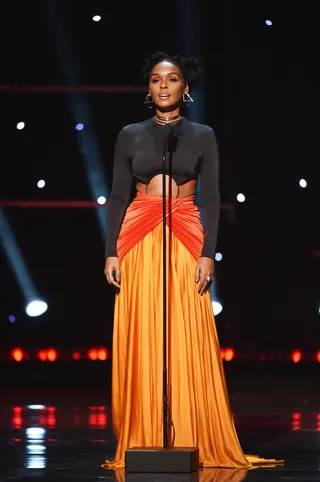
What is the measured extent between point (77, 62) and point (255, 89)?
4.47 feet

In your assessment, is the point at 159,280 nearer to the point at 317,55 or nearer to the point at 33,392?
the point at 33,392

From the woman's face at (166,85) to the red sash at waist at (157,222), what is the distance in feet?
1.15

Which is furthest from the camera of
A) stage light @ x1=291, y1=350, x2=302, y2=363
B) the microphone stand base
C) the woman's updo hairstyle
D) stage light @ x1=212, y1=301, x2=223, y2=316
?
stage light @ x1=291, y1=350, x2=302, y2=363

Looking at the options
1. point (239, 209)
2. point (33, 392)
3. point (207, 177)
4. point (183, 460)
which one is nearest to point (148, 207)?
point (207, 177)

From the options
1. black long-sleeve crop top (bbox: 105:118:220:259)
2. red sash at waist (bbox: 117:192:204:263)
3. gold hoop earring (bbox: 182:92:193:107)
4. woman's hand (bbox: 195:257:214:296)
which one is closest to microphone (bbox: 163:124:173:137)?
black long-sleeve crop top (bbox: 105:118:220:259)

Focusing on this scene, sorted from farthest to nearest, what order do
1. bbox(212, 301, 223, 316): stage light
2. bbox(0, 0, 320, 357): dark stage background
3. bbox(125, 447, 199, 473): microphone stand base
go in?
1. bbox(212, 301, 223, 316): stage light
2. bbox(0, 0, 320, 357): dark stage background
3. bbox(125, 447, 199, 473): microphone stand base

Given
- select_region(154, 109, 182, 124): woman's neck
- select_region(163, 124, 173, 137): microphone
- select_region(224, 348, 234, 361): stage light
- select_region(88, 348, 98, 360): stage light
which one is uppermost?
select_region(88, 348, 98, 360): stage light

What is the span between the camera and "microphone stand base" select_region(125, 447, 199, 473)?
397cm

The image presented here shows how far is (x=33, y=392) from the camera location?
311 inches

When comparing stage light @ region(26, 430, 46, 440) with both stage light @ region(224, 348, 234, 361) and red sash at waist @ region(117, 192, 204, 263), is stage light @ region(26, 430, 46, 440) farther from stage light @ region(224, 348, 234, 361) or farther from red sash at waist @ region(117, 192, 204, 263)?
stage light @ region(224, 348, 234, 361)

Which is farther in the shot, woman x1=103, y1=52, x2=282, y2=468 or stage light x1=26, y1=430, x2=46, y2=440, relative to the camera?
stage light x1=26, y1=430, x2=46, y2=440

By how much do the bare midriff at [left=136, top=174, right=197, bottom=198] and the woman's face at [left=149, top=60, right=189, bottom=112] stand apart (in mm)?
266

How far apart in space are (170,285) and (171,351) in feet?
0.79

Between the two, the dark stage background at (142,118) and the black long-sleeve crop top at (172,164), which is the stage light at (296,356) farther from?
the black long-sleeve crop top at (172,164)
